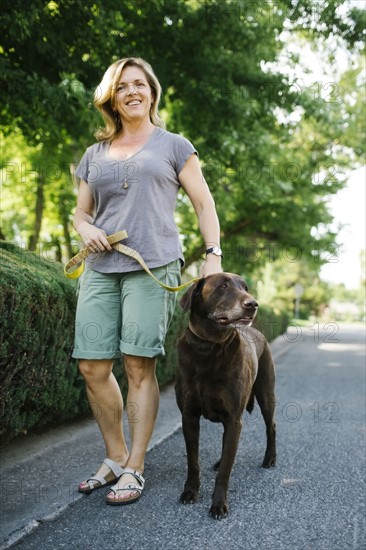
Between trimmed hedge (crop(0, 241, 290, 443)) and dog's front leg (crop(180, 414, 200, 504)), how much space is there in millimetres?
1159

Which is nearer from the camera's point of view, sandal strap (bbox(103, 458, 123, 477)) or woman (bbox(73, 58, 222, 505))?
woman (bbox(73, 58, 222, 505))

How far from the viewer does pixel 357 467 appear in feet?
13.9

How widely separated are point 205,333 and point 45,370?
1.45 meters

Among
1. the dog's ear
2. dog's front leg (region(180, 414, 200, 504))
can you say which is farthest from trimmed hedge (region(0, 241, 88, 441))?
dog's front leg (region(180, 414, 200, 504))

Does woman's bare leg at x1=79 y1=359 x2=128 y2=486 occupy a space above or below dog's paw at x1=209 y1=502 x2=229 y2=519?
above

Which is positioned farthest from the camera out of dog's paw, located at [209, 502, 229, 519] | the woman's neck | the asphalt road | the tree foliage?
the tree foliage

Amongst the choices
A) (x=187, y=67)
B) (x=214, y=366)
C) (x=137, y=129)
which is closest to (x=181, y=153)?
(x=137, y=129)

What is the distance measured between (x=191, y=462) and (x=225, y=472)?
249mm

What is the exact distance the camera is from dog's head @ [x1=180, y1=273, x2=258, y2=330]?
129 inches

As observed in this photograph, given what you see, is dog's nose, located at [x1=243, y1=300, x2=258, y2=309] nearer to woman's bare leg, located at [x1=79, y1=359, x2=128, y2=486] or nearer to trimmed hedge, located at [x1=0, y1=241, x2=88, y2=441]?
woman's bare leg, located at [x1=79, y1=359, x2=128, y2=486]

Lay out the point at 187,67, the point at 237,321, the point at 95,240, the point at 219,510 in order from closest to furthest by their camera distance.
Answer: the point at 219,510 < the point at 237,321 < the point at 95,240 < the point at 187,67

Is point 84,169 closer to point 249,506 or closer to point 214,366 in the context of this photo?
point 214,366

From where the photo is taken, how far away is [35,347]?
3.99 metres

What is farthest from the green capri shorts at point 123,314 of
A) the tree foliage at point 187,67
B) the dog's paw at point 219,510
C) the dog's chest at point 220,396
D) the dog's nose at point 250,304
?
the tree foliage at point 187,67
